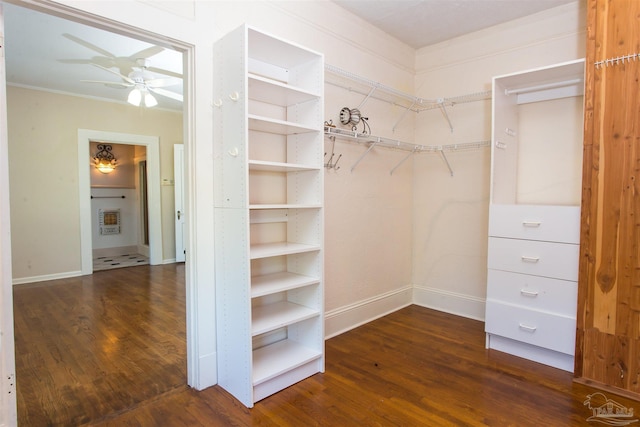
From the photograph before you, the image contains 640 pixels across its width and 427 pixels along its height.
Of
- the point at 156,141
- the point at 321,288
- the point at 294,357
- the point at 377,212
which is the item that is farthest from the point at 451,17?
the point at 156,141

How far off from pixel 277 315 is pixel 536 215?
1.93 m

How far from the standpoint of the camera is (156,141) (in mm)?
6000

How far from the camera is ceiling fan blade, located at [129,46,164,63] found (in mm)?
3500

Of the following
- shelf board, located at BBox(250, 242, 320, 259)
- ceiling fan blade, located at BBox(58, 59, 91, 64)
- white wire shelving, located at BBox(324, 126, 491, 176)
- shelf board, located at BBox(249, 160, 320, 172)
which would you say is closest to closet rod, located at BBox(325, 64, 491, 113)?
white wire shelving, located at BBox(324, 126, 491, 176)

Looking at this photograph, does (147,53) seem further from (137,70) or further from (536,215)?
(536,215)

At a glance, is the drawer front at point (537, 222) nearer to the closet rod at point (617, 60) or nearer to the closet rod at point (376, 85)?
the closet rod at point (617, 60)

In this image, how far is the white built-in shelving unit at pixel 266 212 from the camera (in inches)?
80.0

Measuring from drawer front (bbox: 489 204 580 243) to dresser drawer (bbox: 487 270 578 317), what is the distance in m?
0.30

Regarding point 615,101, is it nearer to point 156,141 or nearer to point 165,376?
point 165,376

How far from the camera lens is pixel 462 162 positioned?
355cm

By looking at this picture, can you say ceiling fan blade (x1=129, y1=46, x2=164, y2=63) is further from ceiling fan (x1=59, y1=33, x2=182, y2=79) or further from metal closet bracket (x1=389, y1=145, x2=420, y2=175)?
metal closet bracket (x1=389, y1=145, x2=420, y2=175)

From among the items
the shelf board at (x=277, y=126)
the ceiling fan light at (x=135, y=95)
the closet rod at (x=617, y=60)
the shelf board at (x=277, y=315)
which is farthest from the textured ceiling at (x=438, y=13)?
the shelf board at (x=277, y=315)

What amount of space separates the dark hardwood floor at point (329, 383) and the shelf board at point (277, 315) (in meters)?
0.42

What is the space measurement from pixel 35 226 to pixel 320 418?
5.03 metres
